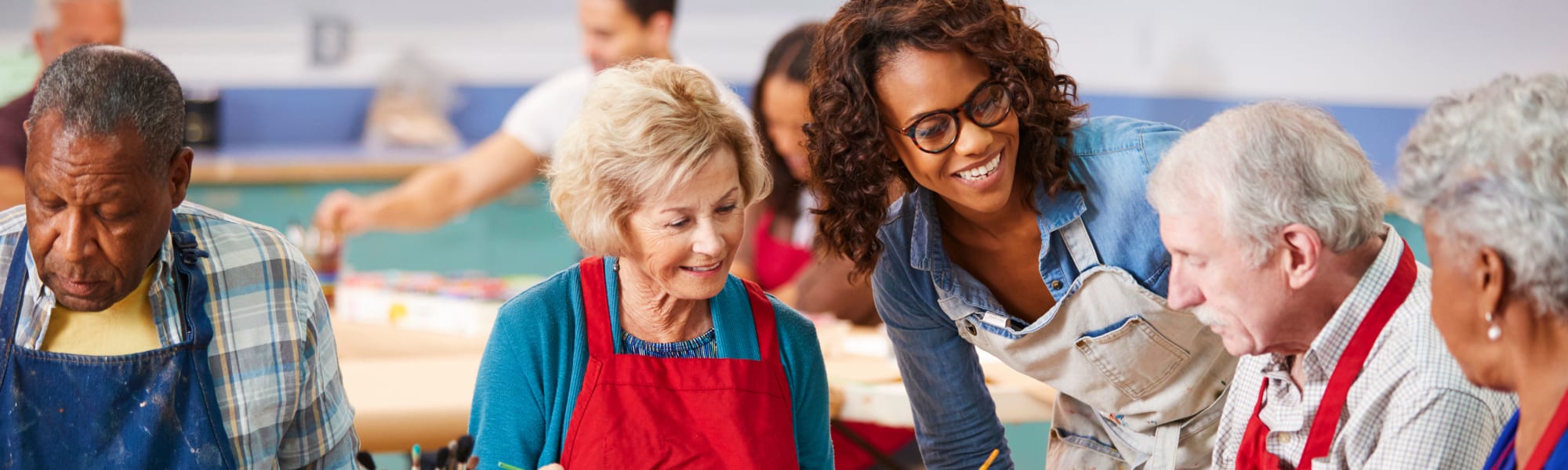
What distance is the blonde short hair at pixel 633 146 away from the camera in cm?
173

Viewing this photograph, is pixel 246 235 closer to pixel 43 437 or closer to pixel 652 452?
pixel 43 437

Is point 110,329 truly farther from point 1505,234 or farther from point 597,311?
point 1505,234

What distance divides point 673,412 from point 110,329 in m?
0.68

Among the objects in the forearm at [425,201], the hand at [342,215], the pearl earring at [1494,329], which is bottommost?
the forearm at [425,201]

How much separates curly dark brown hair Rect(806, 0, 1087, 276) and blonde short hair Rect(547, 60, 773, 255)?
14cm

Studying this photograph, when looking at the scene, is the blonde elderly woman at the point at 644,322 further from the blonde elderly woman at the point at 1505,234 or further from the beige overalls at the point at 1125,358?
the blonde elderly woman at the point at 1505,234

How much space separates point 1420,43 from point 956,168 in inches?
136

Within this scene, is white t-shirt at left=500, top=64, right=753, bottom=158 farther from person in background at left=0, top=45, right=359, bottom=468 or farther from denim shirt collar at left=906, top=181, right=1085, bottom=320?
person in background at left=0, top=45, right=359, bottom=468

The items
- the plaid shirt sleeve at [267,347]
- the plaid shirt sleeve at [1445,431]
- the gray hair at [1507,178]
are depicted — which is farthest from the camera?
the plaid shirt sleeve at [267,347]

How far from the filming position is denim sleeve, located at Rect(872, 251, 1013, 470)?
2084 mm

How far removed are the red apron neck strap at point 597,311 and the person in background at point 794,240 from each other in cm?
95

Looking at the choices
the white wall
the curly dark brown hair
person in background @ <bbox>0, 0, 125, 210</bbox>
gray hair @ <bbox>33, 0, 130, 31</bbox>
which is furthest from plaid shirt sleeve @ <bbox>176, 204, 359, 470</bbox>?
the white wall

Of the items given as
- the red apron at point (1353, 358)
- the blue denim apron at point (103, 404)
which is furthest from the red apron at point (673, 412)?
the red apron at point (1353, 358)

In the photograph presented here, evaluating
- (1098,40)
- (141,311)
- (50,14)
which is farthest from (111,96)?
(1098,40)
